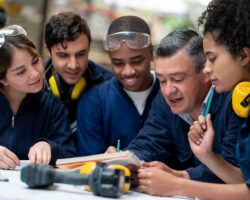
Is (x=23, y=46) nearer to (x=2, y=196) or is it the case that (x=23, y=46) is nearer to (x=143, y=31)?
(x=143, y=31)

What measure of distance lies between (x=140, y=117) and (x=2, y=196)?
1.01 meters

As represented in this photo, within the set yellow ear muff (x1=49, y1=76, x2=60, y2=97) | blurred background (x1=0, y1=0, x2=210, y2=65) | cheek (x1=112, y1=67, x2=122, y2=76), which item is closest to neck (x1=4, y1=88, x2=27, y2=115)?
yellow ear muff (x1=49, y1=76, x2=60, y2=97)

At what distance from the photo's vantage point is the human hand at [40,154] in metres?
1.76

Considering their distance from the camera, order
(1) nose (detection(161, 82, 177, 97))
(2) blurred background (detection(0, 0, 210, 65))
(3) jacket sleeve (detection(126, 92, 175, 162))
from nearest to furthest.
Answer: (1) nose (detection(161, 82, 177, 97))
(3) jacket sleeve (detection(126, 92, 175, 162))
(2) blurred background (detection(0, 0, 210, 65))

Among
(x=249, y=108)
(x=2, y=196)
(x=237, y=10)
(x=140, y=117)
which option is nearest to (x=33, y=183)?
(x=2, y=196)

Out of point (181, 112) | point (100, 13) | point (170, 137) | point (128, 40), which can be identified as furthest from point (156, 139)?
point (100, 13)

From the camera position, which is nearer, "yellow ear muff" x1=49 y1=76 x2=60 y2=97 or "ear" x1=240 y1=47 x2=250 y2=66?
"ear" x1=240 y1=47 x2=250 y2=66

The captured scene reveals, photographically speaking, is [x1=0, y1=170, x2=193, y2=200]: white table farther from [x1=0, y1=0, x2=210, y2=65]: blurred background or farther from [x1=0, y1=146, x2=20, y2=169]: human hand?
[x1=0, y1=0, x2=210, y2=65]: blurred background

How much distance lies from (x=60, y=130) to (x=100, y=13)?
225cm

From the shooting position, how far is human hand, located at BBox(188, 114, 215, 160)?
154 cm

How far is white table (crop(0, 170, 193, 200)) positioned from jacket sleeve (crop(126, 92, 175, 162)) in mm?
437

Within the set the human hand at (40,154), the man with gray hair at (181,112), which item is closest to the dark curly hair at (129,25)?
the man with gray hair at (181,112)

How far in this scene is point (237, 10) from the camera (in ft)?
4.86

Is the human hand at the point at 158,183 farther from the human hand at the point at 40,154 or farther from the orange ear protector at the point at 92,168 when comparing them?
the human hand at the point at 40,154
